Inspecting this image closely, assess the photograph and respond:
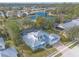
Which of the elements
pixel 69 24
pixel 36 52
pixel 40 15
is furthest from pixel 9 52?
pixel 69 24

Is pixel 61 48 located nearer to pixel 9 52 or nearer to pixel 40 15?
pixel 40 15

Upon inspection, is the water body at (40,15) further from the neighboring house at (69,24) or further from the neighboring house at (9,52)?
the neighboring house at (9,52)

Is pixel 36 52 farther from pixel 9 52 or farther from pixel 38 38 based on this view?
pixel 9 52

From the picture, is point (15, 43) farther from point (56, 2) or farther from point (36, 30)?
point (56, 2)

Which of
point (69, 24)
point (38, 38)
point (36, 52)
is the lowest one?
point (36, 52)

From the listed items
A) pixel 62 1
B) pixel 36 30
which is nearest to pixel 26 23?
→ pixel 36 30

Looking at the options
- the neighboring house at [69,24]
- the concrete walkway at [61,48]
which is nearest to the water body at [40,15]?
the neighboring house at [69,24]

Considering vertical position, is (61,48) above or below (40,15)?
below

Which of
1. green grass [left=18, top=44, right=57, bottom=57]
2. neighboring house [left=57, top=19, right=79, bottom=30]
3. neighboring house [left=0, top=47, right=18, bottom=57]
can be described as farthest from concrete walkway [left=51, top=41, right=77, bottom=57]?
neighboring house [left=0, top=47, right=18, bottom=57]

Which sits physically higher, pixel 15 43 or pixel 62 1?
pixel 62 1
